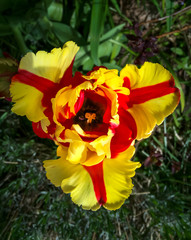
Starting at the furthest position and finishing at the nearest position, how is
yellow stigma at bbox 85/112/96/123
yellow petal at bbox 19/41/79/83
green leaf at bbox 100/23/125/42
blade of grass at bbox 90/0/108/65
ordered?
green leaf at bbox 100/23/125/42 < blade of grass at bbox 90/0/108/65 < yellow stigma at bbox 85/112/96/123 < yellow petal at bbox 19/41/79/83

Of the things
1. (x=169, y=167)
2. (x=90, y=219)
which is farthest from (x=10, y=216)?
(x=169, y=167)

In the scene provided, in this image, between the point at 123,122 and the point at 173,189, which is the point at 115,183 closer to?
the point at 123,122

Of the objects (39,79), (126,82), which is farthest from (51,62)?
(126,82)

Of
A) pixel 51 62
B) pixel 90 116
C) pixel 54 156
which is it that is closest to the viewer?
pixel 51 62

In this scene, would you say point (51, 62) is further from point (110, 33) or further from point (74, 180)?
point (110, 33)

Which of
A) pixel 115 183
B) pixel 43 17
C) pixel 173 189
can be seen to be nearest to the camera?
pixel 115 183

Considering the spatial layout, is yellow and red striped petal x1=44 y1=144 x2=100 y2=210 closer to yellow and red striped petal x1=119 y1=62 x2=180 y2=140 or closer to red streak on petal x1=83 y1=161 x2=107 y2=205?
red streak on petal x1=83 y1=161 x2=107 y2=205

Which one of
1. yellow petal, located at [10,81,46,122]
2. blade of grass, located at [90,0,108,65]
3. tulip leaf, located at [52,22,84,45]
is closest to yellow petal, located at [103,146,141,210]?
yellow petal, located at [10,81,46,122]
